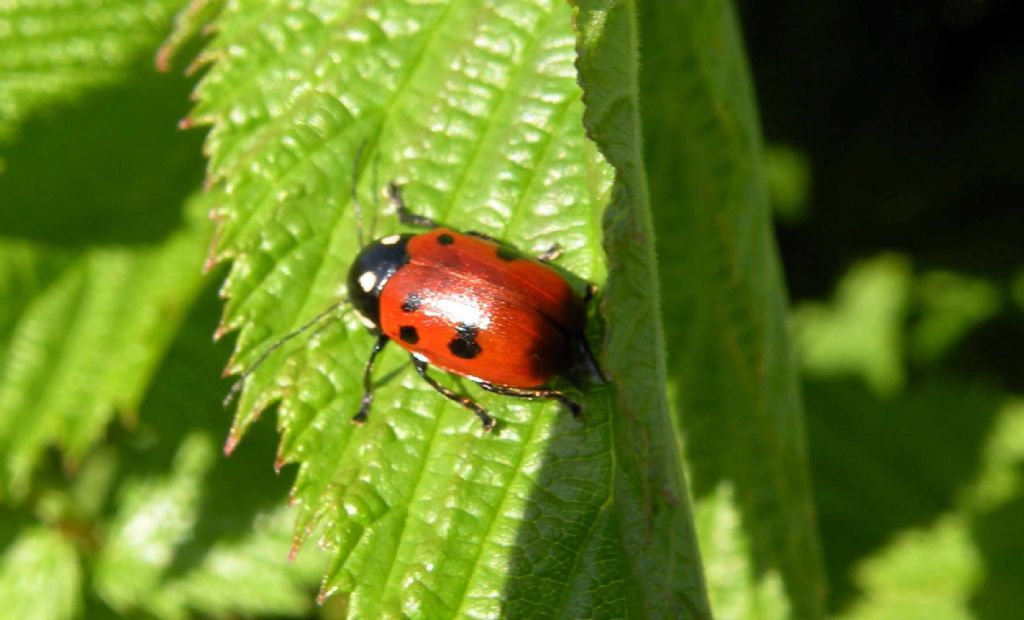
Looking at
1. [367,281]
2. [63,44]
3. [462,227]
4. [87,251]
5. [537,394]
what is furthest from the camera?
[87,251]

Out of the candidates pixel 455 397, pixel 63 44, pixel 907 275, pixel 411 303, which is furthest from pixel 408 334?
pixel 907 275

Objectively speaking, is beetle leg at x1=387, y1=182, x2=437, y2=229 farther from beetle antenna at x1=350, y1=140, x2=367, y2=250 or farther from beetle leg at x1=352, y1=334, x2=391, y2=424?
beetle leg at x1=352, y1=334, x2=391, y2=424

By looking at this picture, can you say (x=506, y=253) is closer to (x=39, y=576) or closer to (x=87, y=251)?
(x=87, y=251)

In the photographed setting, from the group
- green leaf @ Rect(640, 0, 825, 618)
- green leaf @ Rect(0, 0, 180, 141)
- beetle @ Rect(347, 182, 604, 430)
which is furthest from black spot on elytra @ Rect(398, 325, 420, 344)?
green leaf @ Rect(0, 0, 180, 141)

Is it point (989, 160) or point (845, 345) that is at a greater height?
point (989, 160)

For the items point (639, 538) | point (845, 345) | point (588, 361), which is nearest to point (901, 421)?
point (845, 345)

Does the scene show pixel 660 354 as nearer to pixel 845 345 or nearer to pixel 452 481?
pixel 452 481
